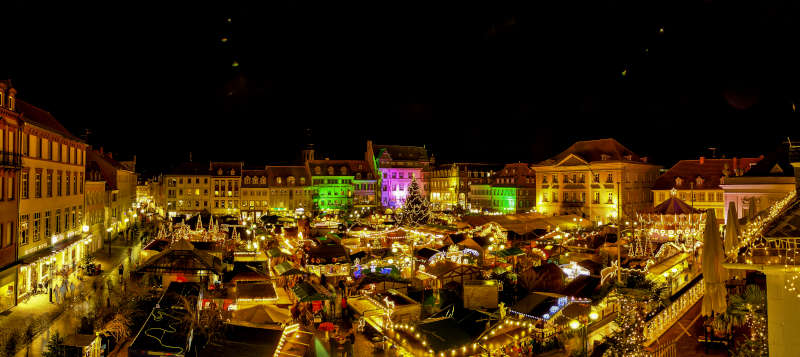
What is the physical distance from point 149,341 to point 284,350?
8.65 ft

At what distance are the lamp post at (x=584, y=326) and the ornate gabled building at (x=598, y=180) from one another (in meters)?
33.7

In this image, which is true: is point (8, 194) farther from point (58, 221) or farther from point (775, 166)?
point (775, 166)

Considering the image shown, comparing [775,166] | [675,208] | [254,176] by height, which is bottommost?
[675,208]

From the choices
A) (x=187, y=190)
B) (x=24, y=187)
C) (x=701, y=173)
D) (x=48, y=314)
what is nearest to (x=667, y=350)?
(x=48, y=314)

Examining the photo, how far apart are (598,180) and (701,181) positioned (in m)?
8.87

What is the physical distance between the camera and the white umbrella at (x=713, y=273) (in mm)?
8914

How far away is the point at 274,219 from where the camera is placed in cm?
4019

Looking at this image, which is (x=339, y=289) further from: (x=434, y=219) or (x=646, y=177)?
(x=646, y=177)

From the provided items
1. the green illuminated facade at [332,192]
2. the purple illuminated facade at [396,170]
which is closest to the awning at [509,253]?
the green illuminated facade at [332,192]

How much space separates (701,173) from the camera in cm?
4009

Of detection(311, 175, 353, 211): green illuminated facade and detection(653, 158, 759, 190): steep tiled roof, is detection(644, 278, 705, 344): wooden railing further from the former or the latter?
detection(311, 175, 353, 211): green illuminated facade

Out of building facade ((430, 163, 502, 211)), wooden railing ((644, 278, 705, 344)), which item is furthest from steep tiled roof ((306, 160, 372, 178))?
wooden railing ((644, 278, 705, 344))

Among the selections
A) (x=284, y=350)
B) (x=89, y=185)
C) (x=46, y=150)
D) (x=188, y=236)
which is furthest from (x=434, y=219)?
(x=284, y=350)

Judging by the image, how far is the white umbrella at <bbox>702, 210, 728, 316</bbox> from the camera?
8914 millimetres
